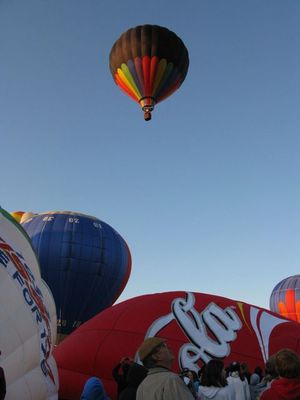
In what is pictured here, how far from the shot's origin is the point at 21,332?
15.0 feet

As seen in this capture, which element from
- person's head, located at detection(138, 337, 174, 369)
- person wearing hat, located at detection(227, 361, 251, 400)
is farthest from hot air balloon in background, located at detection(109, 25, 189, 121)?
person's head, located at detection(138, 337, 174, 369)

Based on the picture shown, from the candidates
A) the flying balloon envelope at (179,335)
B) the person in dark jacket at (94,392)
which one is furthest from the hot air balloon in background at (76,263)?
the person in dark jacket at (94,392)

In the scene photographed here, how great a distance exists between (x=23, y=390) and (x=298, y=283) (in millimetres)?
25281

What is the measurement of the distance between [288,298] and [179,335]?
67.9ft

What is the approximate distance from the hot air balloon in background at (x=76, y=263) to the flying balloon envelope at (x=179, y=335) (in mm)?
11139

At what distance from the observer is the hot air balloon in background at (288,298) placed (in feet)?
88.7

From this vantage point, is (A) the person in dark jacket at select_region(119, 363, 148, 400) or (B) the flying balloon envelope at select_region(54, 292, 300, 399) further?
(B) the flying balloon envelope at select_region(54, 292, 300, 399)

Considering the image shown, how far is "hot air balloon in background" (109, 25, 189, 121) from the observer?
1806cm

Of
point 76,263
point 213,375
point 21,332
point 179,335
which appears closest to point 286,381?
point 213,375

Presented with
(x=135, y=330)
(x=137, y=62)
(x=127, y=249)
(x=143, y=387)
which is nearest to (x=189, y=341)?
(x=135, y=330)

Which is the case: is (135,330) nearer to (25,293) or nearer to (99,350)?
(99,350)

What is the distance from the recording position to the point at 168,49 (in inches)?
720

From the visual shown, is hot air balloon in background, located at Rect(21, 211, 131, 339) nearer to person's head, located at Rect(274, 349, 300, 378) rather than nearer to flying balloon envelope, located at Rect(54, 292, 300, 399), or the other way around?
flying balloon envelope, located at Rect(54, 292, 300, 399)

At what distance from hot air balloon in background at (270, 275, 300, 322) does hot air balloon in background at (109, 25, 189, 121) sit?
1483 centimetres
